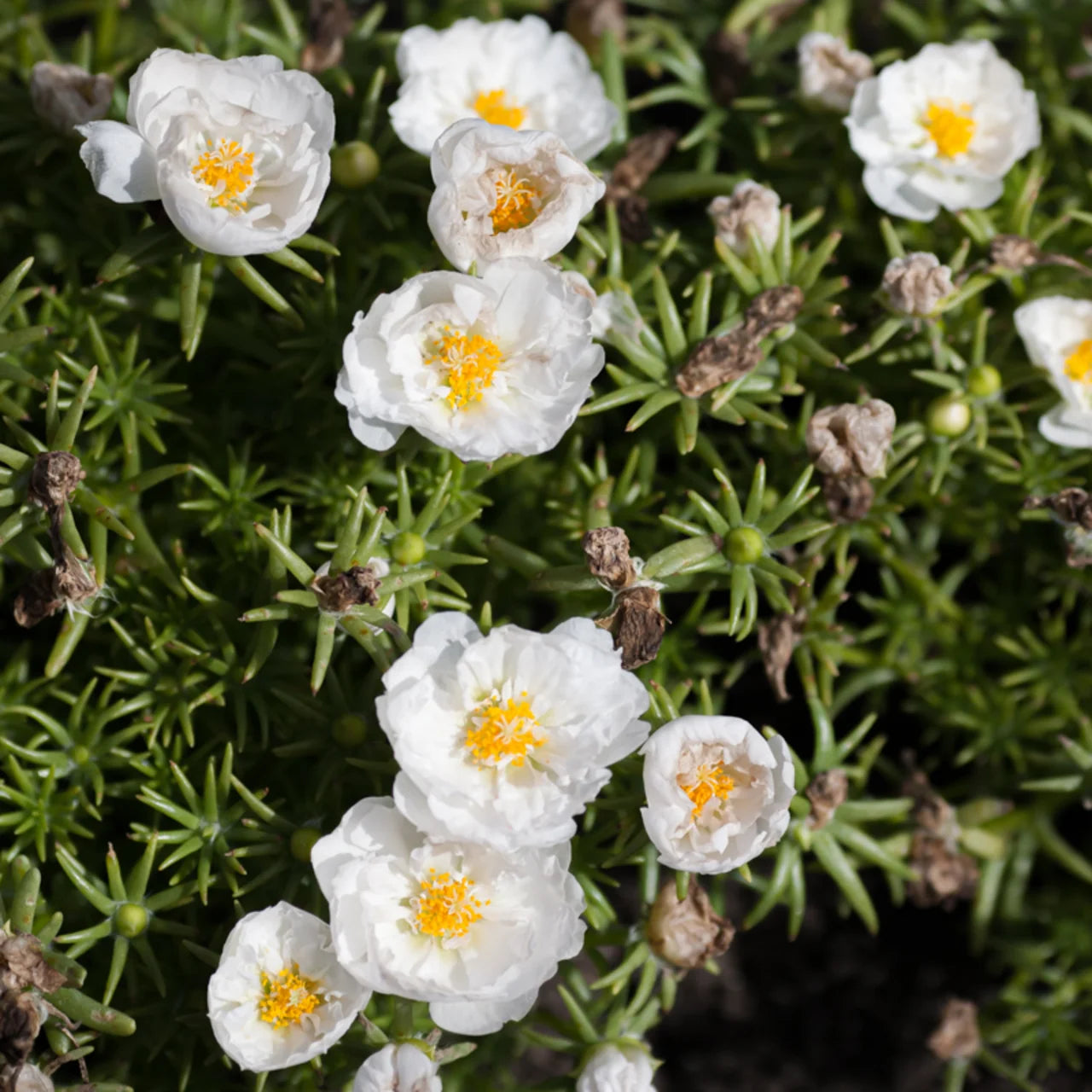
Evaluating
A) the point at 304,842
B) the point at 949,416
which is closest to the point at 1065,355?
the point at 949,416

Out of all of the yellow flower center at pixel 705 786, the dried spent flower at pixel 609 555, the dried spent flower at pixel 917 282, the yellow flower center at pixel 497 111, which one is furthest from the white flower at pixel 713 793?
the yellow flower center at pixel 497 111

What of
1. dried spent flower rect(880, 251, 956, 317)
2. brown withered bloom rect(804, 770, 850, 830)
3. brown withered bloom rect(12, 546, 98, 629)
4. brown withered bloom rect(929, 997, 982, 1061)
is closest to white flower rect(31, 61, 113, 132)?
brown withered bloom rect(12, 546, 98, 629)

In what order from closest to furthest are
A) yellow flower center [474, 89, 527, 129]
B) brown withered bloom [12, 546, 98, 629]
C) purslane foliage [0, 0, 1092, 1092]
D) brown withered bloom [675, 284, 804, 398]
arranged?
1. brown withered bloom [12, 546, 98, 629]
2. purslane foliage [0, 0, 1092, 1092]
3. brown withered bloom [675, 284, 804, 398]
4. yellow flower center [474, 89, 527, 129]

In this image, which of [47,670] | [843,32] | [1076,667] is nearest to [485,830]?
[47,670]

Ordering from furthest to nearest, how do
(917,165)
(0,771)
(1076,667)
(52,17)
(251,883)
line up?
(52,17) < (1076,667) < (917,165) < (0,771) < (251,883)

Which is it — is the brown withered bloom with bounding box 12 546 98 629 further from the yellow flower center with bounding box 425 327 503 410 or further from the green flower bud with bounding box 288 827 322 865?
the yellow flower center with bounding box 425 327 503 410

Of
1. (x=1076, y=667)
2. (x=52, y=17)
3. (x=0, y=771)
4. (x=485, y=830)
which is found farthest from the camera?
(x=52, y=17)

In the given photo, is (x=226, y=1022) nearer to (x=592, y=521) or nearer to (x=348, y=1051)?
(x=348, y=1051)
